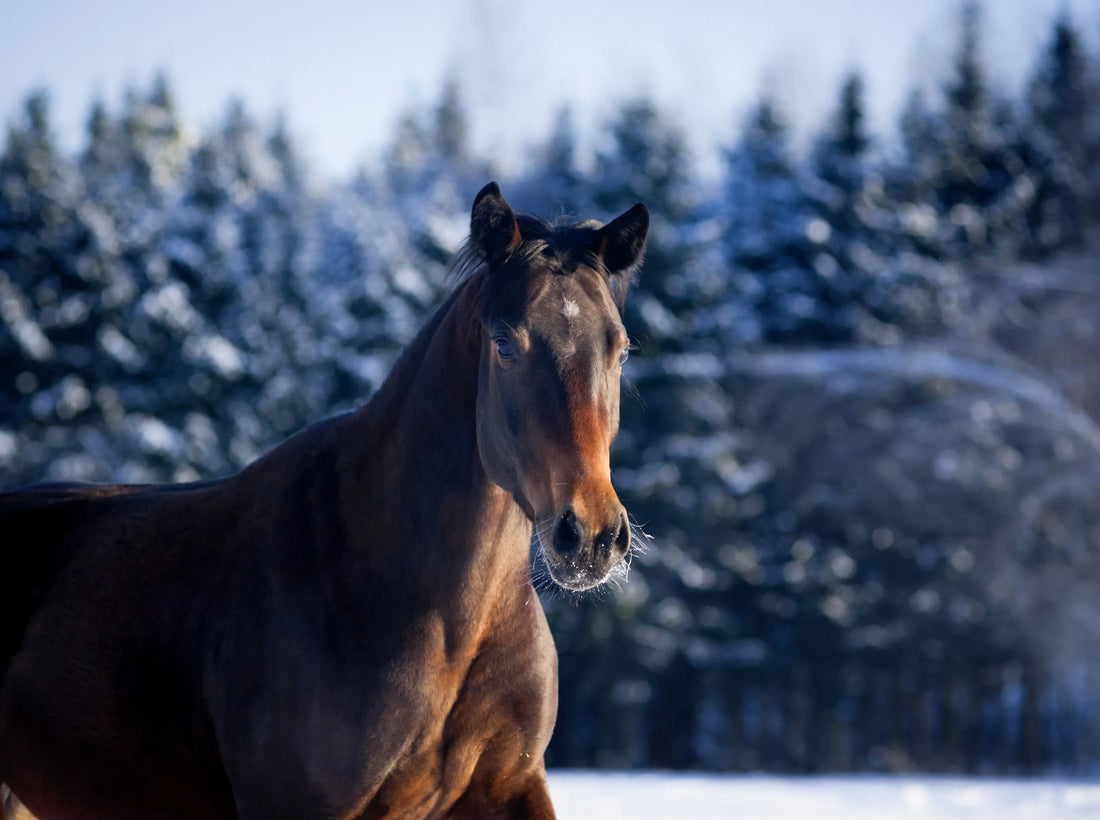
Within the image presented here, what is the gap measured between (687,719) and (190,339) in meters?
11.3

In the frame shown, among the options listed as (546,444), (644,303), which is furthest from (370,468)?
(644,303)

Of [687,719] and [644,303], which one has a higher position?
[644,303]

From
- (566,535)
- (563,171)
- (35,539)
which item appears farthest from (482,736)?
(563,171)

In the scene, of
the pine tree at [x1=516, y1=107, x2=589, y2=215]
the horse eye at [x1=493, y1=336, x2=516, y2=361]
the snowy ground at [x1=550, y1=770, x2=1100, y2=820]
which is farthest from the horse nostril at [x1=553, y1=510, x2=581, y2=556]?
the pine tree at [x1=516, y1=107, x2=589, y2=215]

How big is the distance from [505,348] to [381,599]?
32.7 inches

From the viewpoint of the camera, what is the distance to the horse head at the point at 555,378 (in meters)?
3.05

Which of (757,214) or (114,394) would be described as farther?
(757,214)

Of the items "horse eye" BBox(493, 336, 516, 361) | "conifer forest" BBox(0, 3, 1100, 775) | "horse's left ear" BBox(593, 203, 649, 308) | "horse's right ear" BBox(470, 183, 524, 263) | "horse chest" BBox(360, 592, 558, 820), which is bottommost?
"conifer forest" BBox(0, 3, 1100, 775)

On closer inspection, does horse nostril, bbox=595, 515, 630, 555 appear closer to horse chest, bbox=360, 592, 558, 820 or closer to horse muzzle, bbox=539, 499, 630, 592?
horse muzzle, bbox=539, 499, 630, 592

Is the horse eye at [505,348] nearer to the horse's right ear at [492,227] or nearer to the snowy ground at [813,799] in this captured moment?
the horse's right ear at [492,227]

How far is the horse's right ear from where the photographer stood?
3.50 m

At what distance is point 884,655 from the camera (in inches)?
813

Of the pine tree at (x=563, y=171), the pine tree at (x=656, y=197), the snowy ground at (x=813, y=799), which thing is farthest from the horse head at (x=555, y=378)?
the pine tree at (x=563, y=171)

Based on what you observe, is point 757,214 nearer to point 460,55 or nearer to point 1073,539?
point 1073,539
